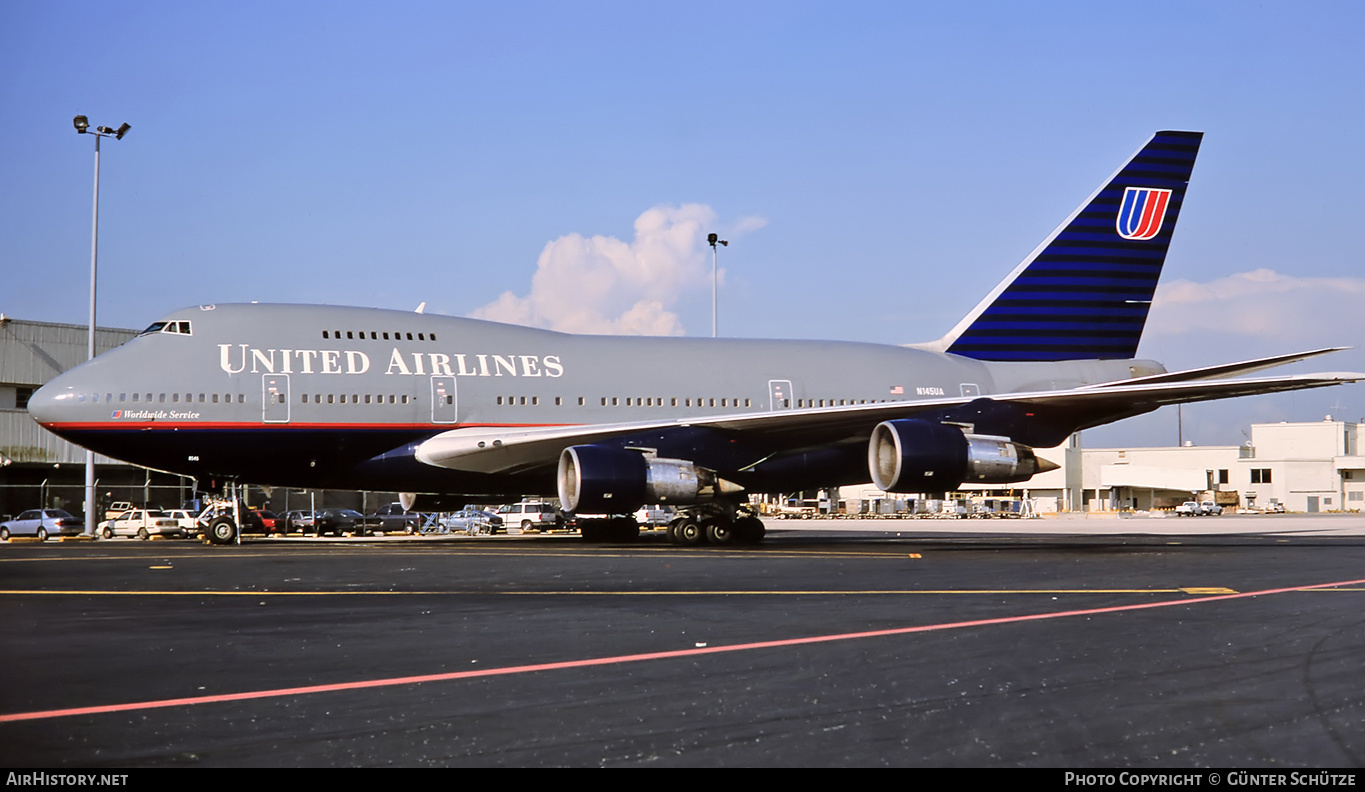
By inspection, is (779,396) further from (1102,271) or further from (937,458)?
(1102,271)

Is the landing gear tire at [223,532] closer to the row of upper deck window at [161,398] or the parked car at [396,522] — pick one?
the row of upper deck window at [161,398]

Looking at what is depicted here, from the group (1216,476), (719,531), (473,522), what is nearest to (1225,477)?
(1216,476)

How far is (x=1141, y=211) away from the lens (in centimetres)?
2766

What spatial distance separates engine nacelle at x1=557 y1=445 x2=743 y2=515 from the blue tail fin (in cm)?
1025

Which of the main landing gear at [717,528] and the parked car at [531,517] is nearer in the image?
the main landing gear at [717,528]

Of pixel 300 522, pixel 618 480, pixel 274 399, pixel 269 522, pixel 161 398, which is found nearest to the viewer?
pixel 618 480

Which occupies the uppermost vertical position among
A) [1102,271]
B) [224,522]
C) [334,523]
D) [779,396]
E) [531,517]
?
[1102,271]

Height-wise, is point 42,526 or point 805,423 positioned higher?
point 805,423

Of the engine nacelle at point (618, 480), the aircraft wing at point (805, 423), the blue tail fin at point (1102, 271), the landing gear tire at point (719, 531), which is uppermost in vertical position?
the blue tail fin at point (1102, 271)

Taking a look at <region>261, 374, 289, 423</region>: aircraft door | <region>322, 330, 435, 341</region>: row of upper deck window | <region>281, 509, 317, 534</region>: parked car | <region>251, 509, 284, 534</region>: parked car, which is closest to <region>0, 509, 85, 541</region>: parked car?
<region>251, 509, 284, 534</region>: parked car

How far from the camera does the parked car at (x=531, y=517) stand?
4131cm

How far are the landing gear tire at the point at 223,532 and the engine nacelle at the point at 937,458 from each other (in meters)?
13.7

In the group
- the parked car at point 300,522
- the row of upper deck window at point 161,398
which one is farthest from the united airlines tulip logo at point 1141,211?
the parked car at point 300,522

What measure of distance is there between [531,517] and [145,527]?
42.4 ft
